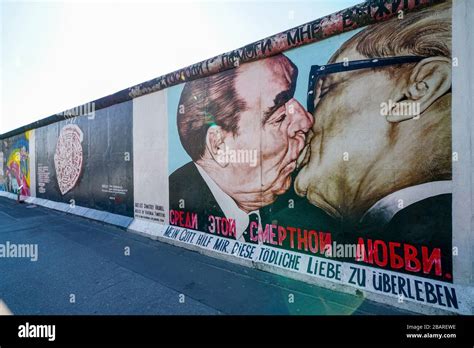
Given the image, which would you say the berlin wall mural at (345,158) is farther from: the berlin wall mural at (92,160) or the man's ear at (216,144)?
the berlin wall mural at (92,160)

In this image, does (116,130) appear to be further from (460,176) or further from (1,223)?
(460,176)

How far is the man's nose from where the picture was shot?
4508 mm

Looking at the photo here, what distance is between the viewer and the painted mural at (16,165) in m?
15.5

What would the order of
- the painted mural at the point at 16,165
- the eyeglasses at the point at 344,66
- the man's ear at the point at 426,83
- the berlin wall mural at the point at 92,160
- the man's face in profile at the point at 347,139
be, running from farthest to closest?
the painted mural at the point at 16,165 < the berlin wall mural at the point at 92,160 < the man's face in profile at the point at 347,139 < the eyeglasses at the point at 344,66 < the man's ear at the point at 426,83

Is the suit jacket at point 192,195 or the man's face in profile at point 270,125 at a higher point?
the man's face in profile at point 270,125

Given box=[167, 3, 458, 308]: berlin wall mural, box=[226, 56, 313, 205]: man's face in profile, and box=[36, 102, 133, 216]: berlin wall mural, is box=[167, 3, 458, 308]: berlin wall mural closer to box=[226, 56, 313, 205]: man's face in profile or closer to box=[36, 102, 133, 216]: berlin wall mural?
box=[226, 56, 313, 205]: man's face in profile

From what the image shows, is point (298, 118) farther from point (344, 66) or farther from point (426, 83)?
point (426, 83)

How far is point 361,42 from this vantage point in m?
3.95

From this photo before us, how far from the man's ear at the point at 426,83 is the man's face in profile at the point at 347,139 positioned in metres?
0.20

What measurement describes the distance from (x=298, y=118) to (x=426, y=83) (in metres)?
2.00

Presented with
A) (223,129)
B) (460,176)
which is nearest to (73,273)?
(223,129)

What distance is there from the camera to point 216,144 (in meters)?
5.88

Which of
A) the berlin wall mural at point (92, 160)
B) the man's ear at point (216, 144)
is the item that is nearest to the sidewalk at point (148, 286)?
the man's ear at point (216, 144)

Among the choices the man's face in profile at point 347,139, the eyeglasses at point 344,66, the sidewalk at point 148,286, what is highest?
the eyeglasses at point 344,66
